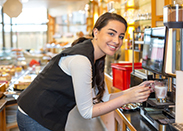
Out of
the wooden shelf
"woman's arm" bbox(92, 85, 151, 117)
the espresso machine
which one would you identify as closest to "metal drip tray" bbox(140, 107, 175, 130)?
the espresso machine

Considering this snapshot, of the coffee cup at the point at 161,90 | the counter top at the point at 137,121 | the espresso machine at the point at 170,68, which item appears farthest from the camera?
the coffee cup at the point at 161,90

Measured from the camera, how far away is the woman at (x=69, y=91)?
139 centimetres

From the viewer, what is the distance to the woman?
4.55 feet

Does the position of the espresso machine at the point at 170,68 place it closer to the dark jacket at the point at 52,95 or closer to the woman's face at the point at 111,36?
the woman's face at the point at 111,36

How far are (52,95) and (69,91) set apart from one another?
11 centimetres

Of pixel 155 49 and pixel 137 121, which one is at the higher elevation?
pixel 155 49

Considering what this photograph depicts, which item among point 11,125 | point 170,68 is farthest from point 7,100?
point 170,68

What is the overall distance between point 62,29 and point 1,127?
391 inches

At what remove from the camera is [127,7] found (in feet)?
12.3

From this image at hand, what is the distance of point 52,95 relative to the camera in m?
1.49

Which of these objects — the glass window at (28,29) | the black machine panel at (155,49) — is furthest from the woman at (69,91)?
the glass window at (28,29)

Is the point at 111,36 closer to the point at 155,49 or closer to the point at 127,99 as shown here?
the point at 127,99

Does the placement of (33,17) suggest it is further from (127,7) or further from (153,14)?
(153,14)

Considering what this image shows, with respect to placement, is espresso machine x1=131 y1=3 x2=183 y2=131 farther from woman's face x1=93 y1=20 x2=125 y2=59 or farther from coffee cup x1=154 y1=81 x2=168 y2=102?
woman's face x1=93 y1=20 x2=125 y2=59
